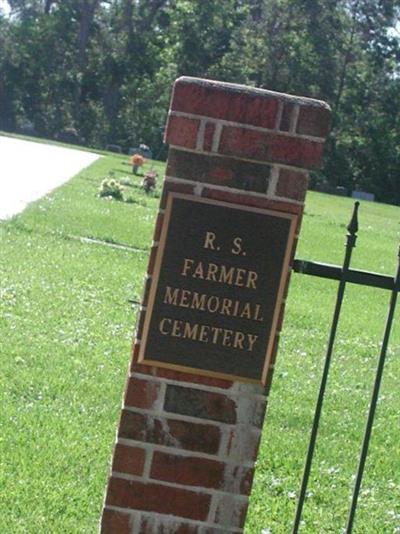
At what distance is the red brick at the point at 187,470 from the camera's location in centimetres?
408

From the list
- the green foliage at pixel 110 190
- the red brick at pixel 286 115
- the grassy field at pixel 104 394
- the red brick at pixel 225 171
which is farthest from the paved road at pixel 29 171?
the red brick at pixel 286 115

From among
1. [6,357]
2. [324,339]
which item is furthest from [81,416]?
[324,339]

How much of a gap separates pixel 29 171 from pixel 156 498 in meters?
24.3

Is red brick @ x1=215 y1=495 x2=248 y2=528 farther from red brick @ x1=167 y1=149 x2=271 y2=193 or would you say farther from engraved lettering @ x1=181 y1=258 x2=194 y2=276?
red brick @ x1=167 y1=149 x2=271 y2=193

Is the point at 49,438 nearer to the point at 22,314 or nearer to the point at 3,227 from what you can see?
the point at 22,314

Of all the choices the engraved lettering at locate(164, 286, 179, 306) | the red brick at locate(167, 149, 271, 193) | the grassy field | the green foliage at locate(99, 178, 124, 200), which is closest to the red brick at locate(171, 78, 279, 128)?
the red brick at locate(167, 149, 271, 193)

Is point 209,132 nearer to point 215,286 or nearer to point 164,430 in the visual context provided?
point 215,286

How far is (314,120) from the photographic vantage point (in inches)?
156

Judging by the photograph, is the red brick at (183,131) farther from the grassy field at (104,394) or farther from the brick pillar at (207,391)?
the grassy field at (104,394)

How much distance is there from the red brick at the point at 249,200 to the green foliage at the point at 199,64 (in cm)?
5150

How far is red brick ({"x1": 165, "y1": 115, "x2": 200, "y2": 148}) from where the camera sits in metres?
3.95

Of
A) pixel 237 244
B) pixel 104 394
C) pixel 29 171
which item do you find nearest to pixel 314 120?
pixel 237 244

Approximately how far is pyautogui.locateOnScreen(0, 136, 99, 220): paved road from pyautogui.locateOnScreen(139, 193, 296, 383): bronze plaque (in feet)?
42.5

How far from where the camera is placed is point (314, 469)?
250 inches
